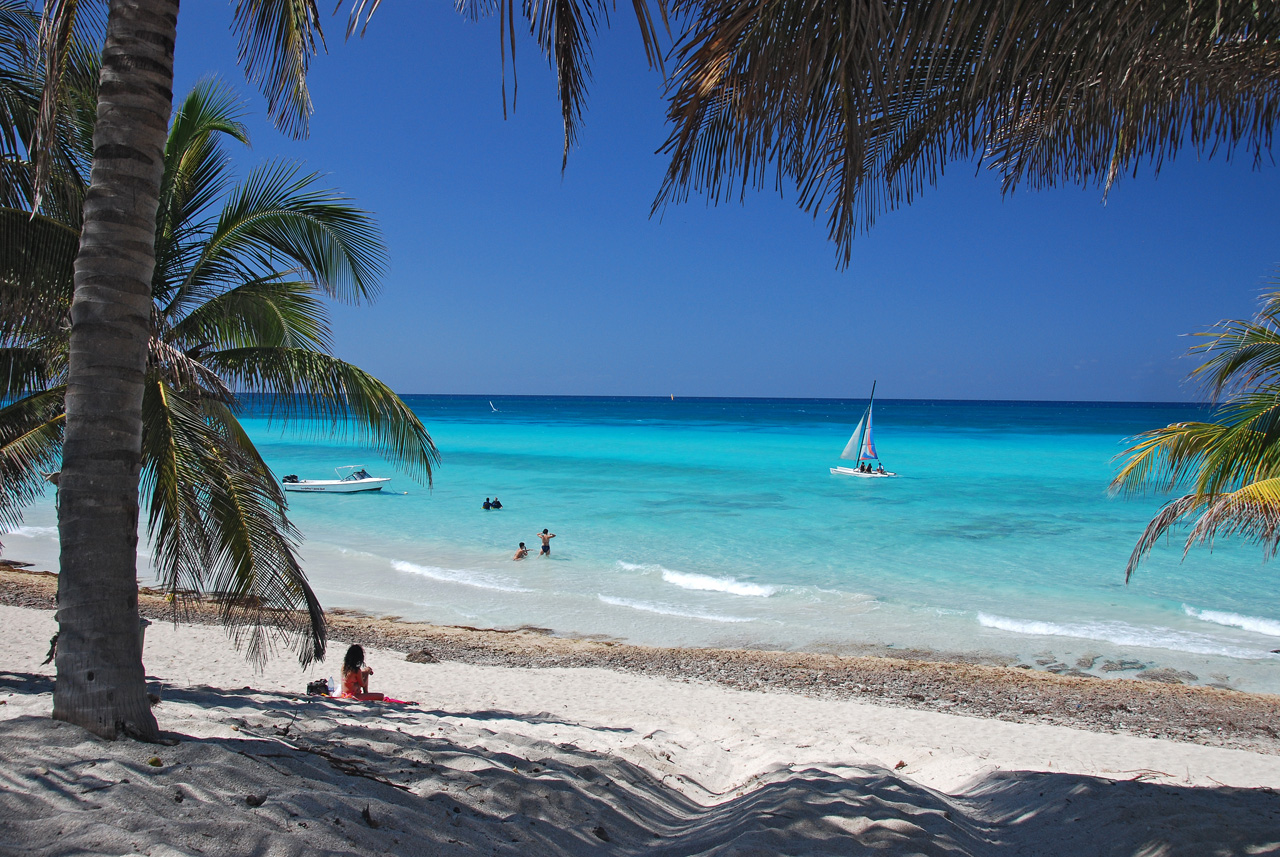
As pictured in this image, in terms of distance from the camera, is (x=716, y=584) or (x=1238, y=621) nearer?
(x=1238, y=621)

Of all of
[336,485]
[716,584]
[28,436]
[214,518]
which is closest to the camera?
[214,518]

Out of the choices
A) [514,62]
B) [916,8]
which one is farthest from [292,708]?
[916,8]

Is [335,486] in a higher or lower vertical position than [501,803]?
lower

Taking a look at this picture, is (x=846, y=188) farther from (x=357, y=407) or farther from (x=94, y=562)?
(x=357, y=407)

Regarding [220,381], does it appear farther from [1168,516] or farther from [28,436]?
[1168,516]

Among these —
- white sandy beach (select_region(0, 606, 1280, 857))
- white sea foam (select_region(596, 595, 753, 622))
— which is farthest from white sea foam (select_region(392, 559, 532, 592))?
white sandy beach (select_region(0, 606, 1280, 857))

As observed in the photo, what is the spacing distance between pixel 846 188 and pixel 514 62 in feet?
4.28

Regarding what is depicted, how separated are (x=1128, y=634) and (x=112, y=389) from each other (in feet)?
47.3

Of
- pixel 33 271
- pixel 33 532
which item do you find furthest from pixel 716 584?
pixel 33 532

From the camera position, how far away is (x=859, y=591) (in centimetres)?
1477

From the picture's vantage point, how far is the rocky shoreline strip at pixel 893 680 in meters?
7.79

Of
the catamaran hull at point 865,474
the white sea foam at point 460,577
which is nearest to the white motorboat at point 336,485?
the white sea foam at point 460,577

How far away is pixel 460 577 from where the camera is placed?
50.8 ft

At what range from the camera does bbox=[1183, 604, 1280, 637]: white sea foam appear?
39.9 feet
